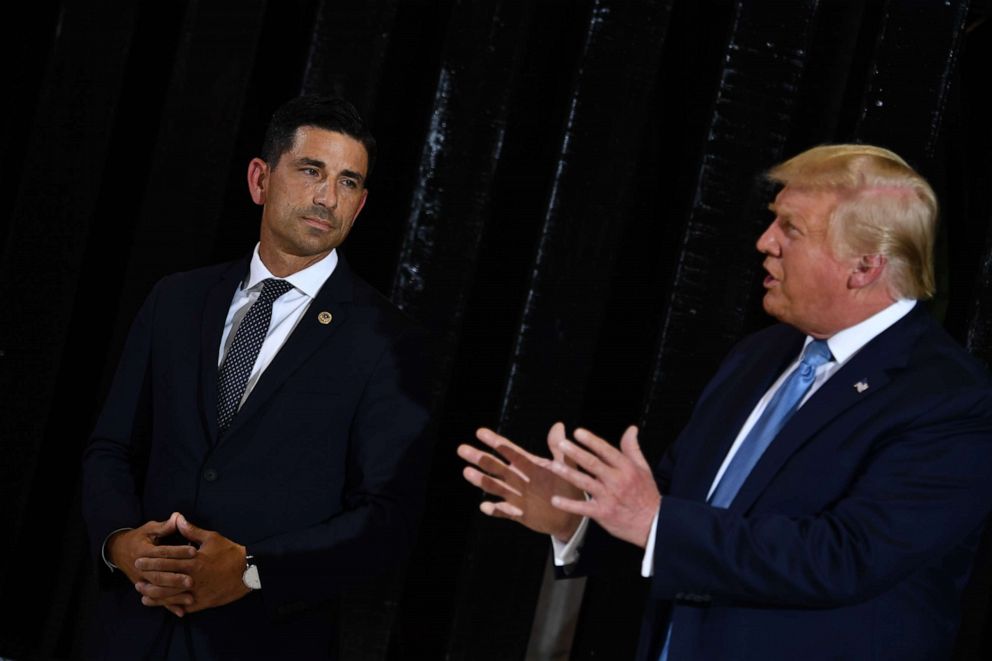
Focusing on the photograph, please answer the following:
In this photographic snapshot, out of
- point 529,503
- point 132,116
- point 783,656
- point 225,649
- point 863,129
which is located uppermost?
point 863,129

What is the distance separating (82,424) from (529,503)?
165 cm

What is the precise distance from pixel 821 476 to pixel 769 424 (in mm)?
147

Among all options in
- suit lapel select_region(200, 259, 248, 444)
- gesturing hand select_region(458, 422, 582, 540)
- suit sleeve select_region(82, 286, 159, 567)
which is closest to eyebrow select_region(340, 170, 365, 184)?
suit lapel select_region(200, 259, 248, 444)

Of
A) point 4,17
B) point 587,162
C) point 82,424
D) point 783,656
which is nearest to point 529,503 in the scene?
point 783,656

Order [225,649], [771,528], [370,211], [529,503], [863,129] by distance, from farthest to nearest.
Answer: [370,211]
[863,129]
[225,649]
[529,503]
[771,528]

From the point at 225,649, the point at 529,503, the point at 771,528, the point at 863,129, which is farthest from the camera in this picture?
the point at 863,129

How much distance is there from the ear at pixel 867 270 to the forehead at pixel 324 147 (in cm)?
87

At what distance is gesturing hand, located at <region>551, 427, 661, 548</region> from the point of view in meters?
1.57

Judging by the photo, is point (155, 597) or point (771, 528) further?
point (155, 597)

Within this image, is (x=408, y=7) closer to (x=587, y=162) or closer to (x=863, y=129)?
(x=587, y=162)

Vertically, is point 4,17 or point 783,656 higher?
point 4,17

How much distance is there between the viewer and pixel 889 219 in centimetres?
179

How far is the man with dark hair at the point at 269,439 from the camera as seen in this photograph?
6.15 feet

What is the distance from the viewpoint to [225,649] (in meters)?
1.90
